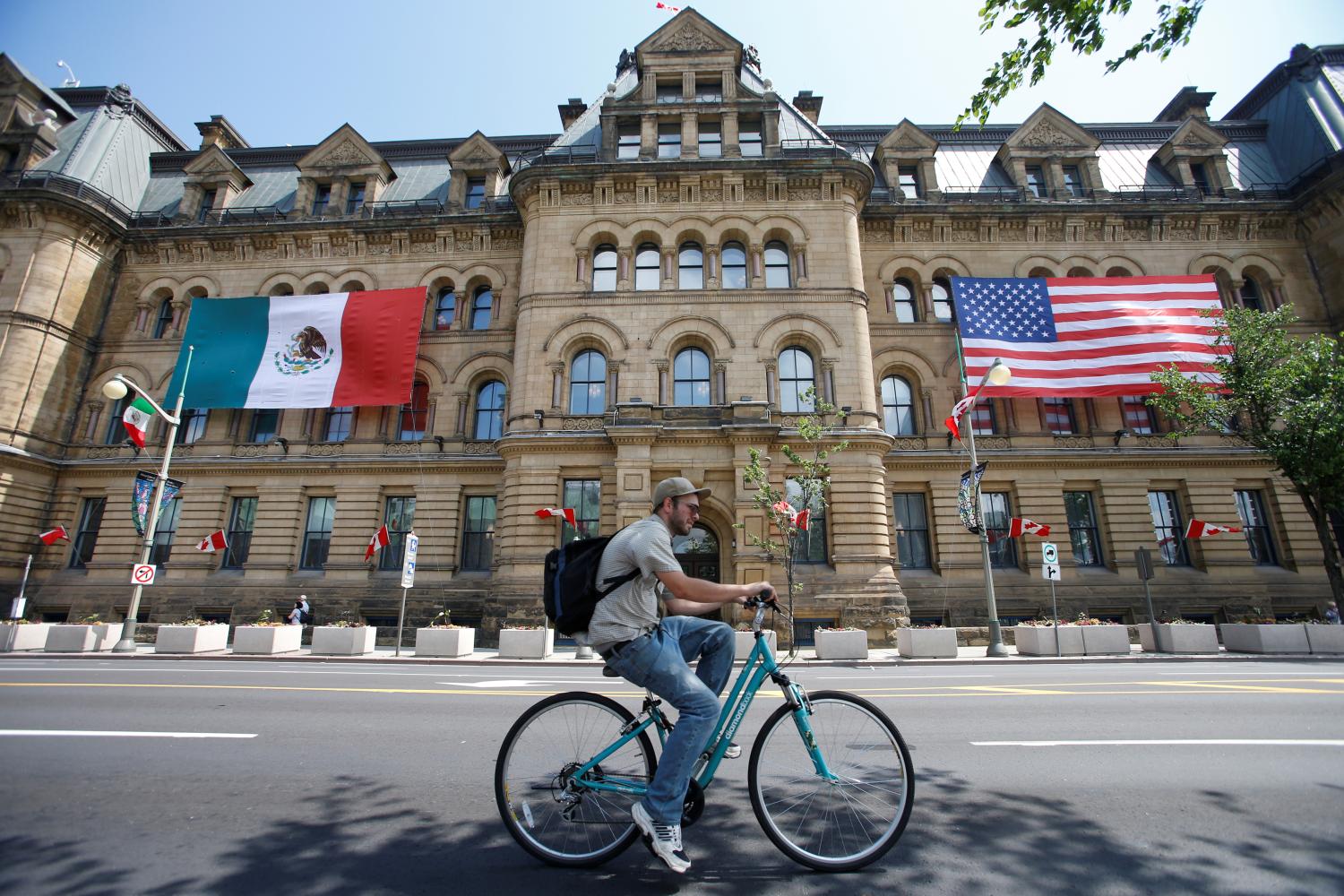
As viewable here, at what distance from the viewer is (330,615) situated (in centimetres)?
2262

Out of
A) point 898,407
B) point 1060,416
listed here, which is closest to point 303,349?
point 898,407

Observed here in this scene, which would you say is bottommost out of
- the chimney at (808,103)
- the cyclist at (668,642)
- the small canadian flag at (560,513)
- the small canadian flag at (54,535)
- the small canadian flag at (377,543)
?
the cyclist at (668,642)

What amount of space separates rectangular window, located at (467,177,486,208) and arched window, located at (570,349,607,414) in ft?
36.1

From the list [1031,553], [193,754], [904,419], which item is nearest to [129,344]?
[193,754]

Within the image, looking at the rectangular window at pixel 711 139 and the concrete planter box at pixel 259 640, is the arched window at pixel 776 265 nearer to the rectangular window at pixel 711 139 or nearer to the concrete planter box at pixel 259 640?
the rectangular window at pixel 711 139

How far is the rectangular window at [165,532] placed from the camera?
80.9 feet

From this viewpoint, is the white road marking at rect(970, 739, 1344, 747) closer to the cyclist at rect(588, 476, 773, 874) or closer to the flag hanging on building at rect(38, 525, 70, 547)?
the cyclist at rect(588, 476, 773, 874)

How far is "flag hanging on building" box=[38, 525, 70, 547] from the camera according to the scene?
23.3m

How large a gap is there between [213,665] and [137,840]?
12.9 metres

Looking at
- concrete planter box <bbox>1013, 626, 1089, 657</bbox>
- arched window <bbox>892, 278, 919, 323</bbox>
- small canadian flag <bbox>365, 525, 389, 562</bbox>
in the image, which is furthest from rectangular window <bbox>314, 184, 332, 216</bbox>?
concrete planter box <bbox>1013, 626, 1089, 657</bbox>

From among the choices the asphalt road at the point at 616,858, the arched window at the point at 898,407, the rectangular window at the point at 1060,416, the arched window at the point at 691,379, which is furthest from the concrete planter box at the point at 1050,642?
the arched window at the point at 691,379

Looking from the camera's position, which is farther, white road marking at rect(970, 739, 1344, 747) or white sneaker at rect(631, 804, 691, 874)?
white road marking at rect(970, 739, 1344, 747)

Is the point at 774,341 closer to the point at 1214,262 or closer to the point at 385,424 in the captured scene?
the point at 385,424

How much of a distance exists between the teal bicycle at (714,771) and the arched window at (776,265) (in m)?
22.2
